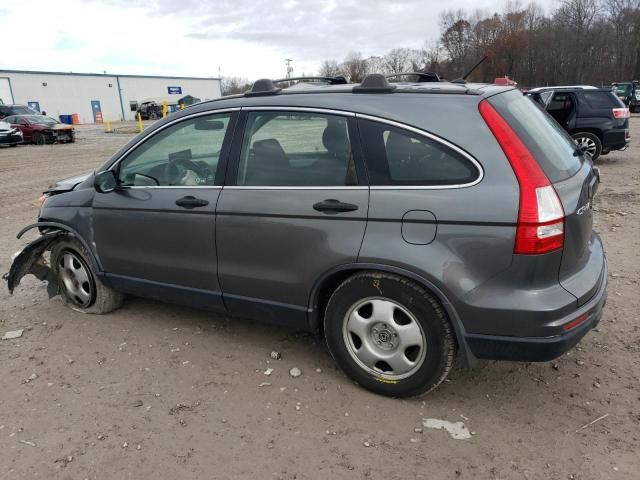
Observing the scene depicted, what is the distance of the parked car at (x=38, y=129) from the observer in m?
24.2

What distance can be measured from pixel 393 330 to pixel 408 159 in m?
0.94

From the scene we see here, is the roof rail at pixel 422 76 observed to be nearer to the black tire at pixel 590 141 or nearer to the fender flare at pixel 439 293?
the fender flare at pixel 439 293

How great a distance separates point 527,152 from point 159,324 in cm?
306

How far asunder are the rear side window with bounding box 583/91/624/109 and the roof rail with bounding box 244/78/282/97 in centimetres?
997

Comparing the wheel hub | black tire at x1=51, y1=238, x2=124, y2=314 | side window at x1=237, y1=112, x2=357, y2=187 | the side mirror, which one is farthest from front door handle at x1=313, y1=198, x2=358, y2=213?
black tire at x1=51, y1=238, x2=124, y2=314

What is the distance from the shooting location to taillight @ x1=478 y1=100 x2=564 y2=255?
2.38 meters

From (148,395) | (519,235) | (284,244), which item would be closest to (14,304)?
(148,395)

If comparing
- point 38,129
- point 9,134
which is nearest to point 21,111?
point 38,129

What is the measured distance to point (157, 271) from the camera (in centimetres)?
→ 366

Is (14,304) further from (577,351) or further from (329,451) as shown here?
(577,351)

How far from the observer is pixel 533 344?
2494 millimetres

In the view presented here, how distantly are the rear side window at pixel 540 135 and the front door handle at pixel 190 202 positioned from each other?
185 centimetres

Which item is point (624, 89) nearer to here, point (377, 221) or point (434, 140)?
point (434, 140)

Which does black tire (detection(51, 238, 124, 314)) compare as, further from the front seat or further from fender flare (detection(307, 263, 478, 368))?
fender flare (detection(307, 263, 478, 368))
